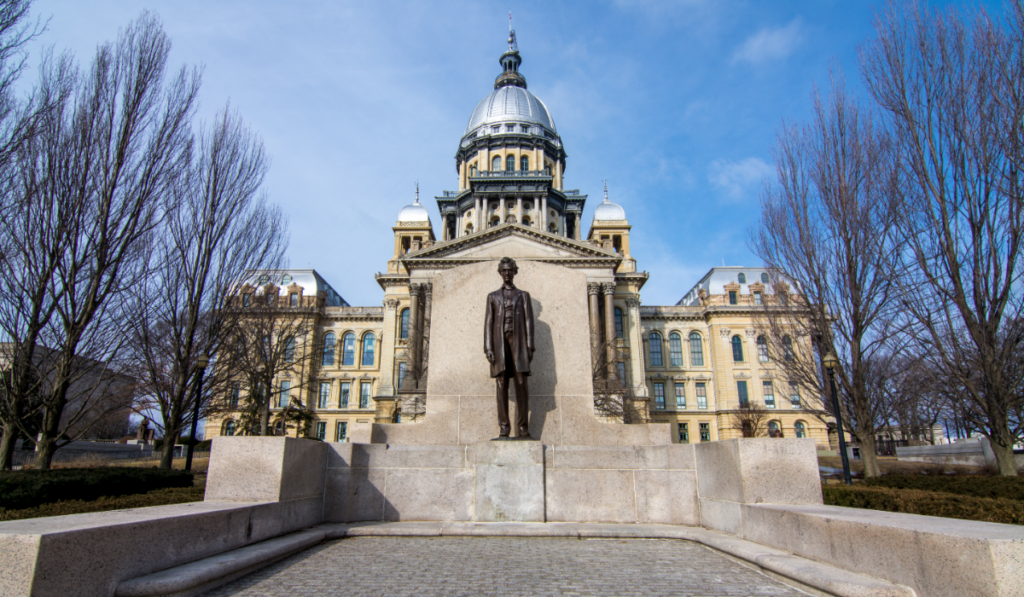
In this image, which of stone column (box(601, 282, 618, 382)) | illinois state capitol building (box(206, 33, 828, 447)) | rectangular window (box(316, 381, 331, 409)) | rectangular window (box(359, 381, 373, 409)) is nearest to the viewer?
stone column (box(601, 282, 618, 382))

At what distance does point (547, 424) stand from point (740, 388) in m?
57.4

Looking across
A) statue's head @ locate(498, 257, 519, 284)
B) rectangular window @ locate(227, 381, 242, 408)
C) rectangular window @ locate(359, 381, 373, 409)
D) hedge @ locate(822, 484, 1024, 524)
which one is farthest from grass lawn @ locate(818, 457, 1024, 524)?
rectangular window @ locate(359, 381, 373, 409)

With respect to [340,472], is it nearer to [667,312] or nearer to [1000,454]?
[1000,454]

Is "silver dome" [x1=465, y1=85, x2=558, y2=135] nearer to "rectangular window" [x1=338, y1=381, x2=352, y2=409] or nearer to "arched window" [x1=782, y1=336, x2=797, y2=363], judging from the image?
"rectangular window" [x1=338, y1=381, x2=352, y2=409]

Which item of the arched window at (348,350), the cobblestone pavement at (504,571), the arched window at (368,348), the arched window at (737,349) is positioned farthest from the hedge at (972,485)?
the arched window at (348,350)

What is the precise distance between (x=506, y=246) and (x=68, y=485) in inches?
1554

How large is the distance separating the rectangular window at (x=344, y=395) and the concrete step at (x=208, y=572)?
5772 cm

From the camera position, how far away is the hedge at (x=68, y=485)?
977 cm

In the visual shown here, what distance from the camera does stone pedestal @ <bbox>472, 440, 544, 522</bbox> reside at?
24.7ft

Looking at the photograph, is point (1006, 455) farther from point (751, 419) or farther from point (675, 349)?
point (675, 349)

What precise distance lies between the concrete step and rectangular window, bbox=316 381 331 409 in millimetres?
58642

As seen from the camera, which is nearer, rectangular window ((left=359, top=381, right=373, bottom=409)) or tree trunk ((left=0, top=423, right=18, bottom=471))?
tree trunk ((left=0, top=423, right=18, bottom=471))

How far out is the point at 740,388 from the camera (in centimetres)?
6034

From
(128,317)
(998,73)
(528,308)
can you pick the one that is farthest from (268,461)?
(998,73)
